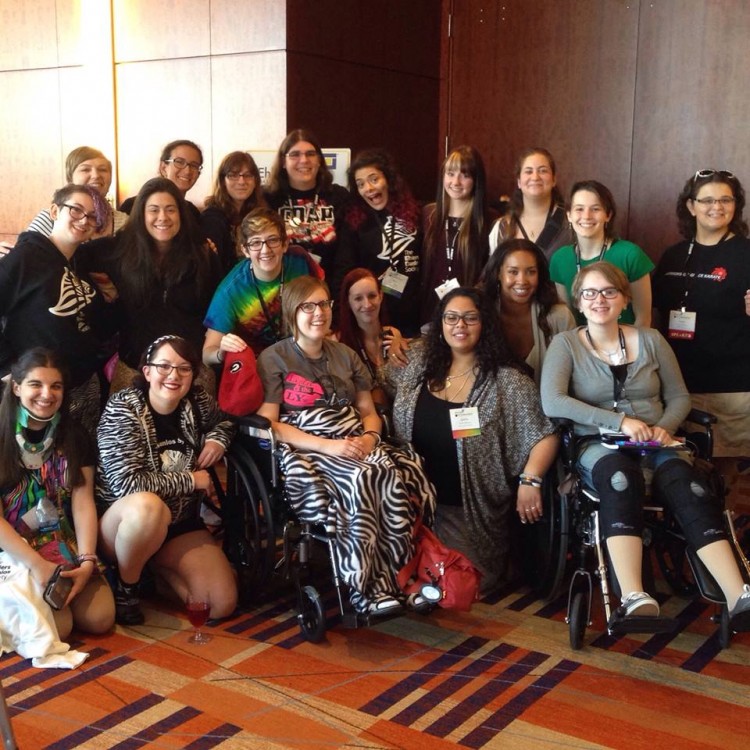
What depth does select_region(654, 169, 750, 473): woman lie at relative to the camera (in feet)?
11.9

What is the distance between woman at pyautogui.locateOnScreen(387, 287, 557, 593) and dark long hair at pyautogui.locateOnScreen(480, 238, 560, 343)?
19 centimetres

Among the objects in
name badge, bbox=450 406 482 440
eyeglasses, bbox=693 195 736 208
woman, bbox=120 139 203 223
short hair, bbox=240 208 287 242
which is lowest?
name badge, bbox=450 406 482 440

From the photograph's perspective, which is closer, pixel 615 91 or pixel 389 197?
pixel 389 197

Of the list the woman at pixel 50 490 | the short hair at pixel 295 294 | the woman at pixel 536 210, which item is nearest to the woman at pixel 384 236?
the woman at pixel 536 210

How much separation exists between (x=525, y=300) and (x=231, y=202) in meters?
1.39

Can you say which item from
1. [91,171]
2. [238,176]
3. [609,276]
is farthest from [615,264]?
[91,171]

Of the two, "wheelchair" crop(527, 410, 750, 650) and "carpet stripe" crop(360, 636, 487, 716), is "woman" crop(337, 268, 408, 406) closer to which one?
"wheelchair" crop(527, 410, 750, 650)

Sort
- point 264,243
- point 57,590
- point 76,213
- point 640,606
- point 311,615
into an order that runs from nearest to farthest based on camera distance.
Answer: point 640,606 < point 57,590 < point 311,615 < point 76,213 < point 264,243

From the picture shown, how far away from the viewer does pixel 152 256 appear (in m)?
3.54

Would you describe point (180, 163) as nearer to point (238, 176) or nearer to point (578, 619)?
point (238, 176)

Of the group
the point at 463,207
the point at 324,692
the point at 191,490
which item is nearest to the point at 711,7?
the point at 463,207

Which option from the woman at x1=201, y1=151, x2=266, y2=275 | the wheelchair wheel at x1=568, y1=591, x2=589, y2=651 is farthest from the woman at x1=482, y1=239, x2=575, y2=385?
the woman at x1=201, y1=151, x2=266, y2=275

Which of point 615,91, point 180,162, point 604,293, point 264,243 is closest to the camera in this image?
point 604,293

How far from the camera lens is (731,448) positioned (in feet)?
12.4
